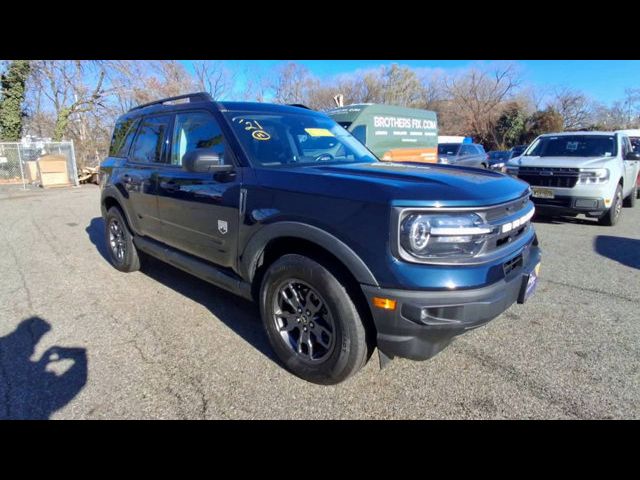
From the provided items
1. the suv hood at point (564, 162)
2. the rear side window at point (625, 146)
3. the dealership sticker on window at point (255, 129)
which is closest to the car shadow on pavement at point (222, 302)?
the dealership sticker on window at point (255, 129)

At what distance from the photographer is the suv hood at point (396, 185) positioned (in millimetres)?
2027

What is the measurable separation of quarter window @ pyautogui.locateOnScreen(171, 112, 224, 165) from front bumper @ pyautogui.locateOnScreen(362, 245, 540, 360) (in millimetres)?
1757

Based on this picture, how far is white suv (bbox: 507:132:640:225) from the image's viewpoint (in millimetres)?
6750

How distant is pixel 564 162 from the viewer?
710cm

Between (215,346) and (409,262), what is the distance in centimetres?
184

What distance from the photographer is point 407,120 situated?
441 inches

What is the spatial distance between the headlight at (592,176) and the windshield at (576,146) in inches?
38.2

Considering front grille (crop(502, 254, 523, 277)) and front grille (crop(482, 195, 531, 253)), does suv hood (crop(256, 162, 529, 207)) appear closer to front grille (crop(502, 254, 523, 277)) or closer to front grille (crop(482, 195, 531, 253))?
front grille (crop(482, 195, 531, 253))

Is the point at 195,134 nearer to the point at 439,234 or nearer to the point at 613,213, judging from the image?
the point at 439,234

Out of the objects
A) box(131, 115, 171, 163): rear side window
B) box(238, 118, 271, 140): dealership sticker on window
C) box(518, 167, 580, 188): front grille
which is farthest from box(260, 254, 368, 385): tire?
box(518, 167, 580, 188): front grille

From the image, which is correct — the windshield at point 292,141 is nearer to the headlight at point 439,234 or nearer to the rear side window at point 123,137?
the headlight at point 439,234

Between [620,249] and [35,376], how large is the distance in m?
7.20
